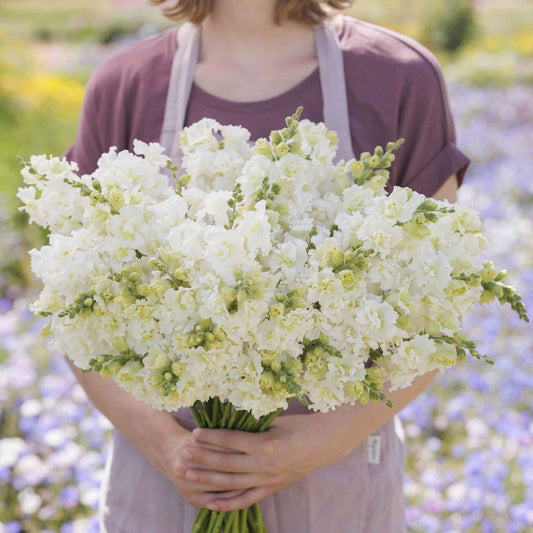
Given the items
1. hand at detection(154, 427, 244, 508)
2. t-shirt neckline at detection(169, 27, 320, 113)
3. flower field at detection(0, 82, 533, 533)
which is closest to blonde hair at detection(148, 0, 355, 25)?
t-shirt neckline at detection(169, 27, 320, 113)

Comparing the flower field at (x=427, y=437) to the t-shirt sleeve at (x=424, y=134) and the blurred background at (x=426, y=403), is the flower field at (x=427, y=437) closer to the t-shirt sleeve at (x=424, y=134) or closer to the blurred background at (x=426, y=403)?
the blurred background at (x=426, y=403)

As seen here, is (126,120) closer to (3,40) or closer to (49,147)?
(49,147)

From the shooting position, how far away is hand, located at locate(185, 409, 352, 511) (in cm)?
110

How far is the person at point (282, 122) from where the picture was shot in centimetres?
128

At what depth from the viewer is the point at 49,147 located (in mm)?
5555

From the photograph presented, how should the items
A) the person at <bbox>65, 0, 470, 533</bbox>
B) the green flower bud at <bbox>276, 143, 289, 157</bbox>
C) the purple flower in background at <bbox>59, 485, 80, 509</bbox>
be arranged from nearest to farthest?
the green flower bud at <bbox>276, 143, 289, 157</bbox> < the person at <bbox>65, 0, 470, 533</bbox> < the purple flower in background at <bbox>59, 485, 80, 509</bbox>

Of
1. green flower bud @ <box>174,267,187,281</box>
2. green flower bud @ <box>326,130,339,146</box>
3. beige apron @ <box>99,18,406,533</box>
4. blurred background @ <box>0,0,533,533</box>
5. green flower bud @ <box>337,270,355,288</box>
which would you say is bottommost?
blurred background @ <box>0,0,533,533</box>

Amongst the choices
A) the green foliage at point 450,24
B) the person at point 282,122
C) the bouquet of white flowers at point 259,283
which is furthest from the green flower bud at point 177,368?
the green foliage at point 450,24

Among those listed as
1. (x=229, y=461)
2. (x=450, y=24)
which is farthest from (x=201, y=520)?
(x=450, y=24)

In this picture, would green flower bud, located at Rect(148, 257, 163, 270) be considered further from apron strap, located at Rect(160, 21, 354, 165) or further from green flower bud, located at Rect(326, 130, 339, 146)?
apron strap, located at Rect(160, 21, 354, 165)

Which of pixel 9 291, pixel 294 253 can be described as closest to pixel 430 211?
pixel 294 253

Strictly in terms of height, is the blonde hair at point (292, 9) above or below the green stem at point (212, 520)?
above

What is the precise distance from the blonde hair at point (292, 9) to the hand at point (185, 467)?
891 millimetres

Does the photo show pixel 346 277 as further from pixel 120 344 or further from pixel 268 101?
pixel 268 101
